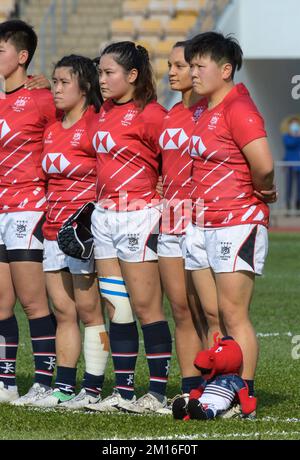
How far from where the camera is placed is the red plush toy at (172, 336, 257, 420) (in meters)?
5.98

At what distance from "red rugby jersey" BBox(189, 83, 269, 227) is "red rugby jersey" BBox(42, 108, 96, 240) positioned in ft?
2.44

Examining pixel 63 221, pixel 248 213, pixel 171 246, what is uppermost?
pixel 248 213

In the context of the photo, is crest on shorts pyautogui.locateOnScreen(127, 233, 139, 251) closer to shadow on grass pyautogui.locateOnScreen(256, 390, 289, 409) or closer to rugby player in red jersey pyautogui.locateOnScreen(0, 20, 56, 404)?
rugby player in red jersey pyautogui.locateOnScreen(0, 20, 56, 404)

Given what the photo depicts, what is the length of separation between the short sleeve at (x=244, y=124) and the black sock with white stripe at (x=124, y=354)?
1.22m

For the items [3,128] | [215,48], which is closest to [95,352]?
[3,128]

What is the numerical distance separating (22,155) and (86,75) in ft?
1.92

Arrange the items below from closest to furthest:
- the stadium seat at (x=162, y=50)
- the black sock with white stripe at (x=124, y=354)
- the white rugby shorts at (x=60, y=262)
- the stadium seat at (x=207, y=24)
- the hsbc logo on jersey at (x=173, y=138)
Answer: the hsbc logo on jersey at (x=173, y=138), the black sock with white stripe at (x=124, y=354), the white rugby shorts at (x=60, y=262), the stadium seat at (x=207, y=24), the stadium seat at (x=162, y=50)

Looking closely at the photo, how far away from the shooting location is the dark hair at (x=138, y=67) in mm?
6523

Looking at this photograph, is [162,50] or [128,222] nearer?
[128,222]

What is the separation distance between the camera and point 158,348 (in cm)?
646

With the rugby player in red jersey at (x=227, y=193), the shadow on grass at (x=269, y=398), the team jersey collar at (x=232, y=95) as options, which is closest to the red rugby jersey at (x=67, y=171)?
the rugby player in red jersey at (x=227, y=193)

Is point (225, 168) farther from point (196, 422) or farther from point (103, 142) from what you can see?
point (196, 422)

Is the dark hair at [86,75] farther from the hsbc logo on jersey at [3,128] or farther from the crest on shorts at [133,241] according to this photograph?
the crest on shorts at [133,241]

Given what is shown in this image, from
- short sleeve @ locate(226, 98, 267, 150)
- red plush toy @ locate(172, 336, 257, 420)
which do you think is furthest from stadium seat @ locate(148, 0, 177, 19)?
red plush toy @ locate(172, 336, 257, 420)
